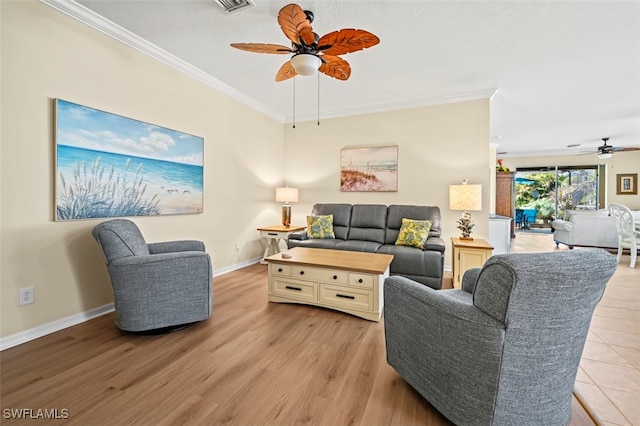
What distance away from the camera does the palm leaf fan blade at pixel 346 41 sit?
1.90 meters

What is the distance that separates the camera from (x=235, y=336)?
2.19 m

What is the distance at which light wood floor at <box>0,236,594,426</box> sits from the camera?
4.60ft

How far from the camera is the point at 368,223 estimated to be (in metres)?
4.16

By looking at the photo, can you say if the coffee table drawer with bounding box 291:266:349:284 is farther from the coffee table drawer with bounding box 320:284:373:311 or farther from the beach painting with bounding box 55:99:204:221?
the beach painting with bounding box 55:99:204:221

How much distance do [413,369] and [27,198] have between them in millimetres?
2929

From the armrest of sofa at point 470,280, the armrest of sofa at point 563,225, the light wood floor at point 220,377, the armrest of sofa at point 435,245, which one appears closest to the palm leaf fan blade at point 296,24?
the armrest of sofa at point 470,280

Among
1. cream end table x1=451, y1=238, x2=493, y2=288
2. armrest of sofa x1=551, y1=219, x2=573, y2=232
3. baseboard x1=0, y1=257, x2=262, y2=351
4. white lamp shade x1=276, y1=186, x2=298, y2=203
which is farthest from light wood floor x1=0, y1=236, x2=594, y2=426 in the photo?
armrest of sofa x1=551, y1=219, x2=573, y2=232

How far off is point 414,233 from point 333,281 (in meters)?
1.51

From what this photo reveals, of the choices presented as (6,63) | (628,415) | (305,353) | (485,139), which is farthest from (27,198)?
(485,139)

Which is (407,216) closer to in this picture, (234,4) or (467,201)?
(467,201)

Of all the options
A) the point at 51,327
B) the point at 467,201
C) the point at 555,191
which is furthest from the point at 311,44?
the point at 555,191

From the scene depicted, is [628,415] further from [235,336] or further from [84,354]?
[84,354]

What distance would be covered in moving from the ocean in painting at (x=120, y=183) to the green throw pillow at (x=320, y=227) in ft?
5.14

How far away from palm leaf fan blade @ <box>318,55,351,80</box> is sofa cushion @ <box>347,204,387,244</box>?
6.94ft
